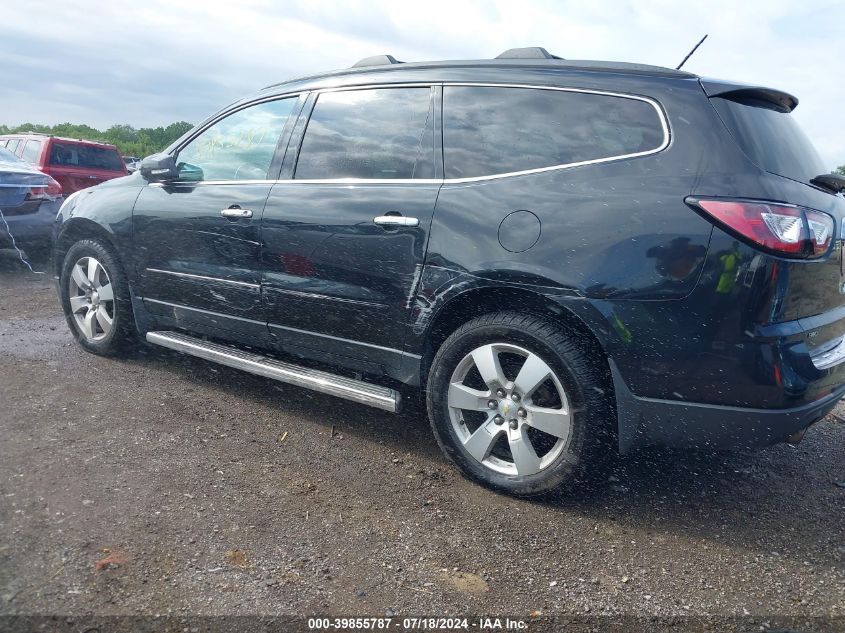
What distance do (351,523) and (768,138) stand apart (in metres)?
→ 2.31

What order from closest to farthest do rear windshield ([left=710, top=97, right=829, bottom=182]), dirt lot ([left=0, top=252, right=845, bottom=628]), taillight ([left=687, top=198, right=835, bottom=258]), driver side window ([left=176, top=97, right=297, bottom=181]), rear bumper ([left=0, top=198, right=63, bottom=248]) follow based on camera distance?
dirt lot ([left=0, top=252, right=845, bottom=628]) → taillight ([left=687, top=198, right=835, bottom=258]) → rear windshield ([left=710, top=97, right=829, bottom=182]) → driver side window ([left=176, top=97, right=297, bottom=181]) → rear bumper ([left=0, top=198, right=63, bottom=248])

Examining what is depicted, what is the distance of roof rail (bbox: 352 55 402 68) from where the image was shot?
12.9ft

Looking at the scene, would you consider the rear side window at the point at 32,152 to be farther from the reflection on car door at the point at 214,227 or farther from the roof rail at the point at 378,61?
the roof rail at the point at 378,61

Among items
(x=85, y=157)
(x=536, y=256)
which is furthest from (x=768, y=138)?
(x=85, y=157)

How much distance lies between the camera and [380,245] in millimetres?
3377

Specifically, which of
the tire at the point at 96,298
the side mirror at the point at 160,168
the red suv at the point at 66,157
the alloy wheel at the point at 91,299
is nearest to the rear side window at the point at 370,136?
the side mirror at the point at 160,168

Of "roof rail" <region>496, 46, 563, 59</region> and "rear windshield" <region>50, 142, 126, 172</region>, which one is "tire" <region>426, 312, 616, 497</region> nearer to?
"roof rail" <region>496, 46, 563, 59</region>

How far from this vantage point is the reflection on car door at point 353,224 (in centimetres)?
336

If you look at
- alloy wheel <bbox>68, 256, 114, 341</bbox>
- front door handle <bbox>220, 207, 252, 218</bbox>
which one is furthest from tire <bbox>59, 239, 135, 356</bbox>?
front door handle <bbox>220, 207, 252, 218</bbox>

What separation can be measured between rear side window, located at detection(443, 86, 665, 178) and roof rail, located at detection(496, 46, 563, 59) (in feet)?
0.83

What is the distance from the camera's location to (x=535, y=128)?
3156 mm

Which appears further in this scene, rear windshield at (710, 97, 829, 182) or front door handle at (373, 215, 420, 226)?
front door handle at (373, 215, 420, 226)

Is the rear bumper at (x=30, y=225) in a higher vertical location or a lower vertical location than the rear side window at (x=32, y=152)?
lower

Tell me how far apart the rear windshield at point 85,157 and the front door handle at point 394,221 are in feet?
35.7
